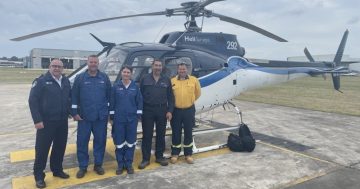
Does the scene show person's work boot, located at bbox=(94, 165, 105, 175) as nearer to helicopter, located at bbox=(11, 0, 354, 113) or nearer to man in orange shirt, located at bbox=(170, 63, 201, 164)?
man in orange shirt, located at bbox=(170, 63, 201, 164)

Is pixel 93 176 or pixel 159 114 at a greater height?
pixel 159 114

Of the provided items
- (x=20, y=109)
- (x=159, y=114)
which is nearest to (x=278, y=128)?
(x=159, y=114)

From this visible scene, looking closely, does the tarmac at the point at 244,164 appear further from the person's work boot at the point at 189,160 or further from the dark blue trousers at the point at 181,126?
the dark blue trousers at the point at 181,126

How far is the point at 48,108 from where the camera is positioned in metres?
4.97

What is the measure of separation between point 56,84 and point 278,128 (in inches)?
275

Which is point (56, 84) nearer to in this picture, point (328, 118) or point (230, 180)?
point (230, 180)

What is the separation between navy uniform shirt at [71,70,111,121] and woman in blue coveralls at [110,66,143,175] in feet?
0.76

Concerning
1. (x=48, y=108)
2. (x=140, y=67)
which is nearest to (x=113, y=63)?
(x=140, y=67)

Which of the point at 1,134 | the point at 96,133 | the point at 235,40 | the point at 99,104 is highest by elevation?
the point at 235,40

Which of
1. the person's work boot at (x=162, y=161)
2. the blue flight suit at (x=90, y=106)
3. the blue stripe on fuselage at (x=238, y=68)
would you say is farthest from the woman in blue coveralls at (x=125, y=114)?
the blue stripe on fuselage at (x=238, y=68)

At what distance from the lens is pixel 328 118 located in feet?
39.7

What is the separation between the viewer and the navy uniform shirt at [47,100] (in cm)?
488

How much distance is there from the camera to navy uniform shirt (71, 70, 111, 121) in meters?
5.32

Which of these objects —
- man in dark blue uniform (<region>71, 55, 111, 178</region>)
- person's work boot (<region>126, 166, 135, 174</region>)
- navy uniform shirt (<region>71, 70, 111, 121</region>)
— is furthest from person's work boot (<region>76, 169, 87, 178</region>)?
navy uniform shirt (<region>71, 70, 111, 121</region>)
